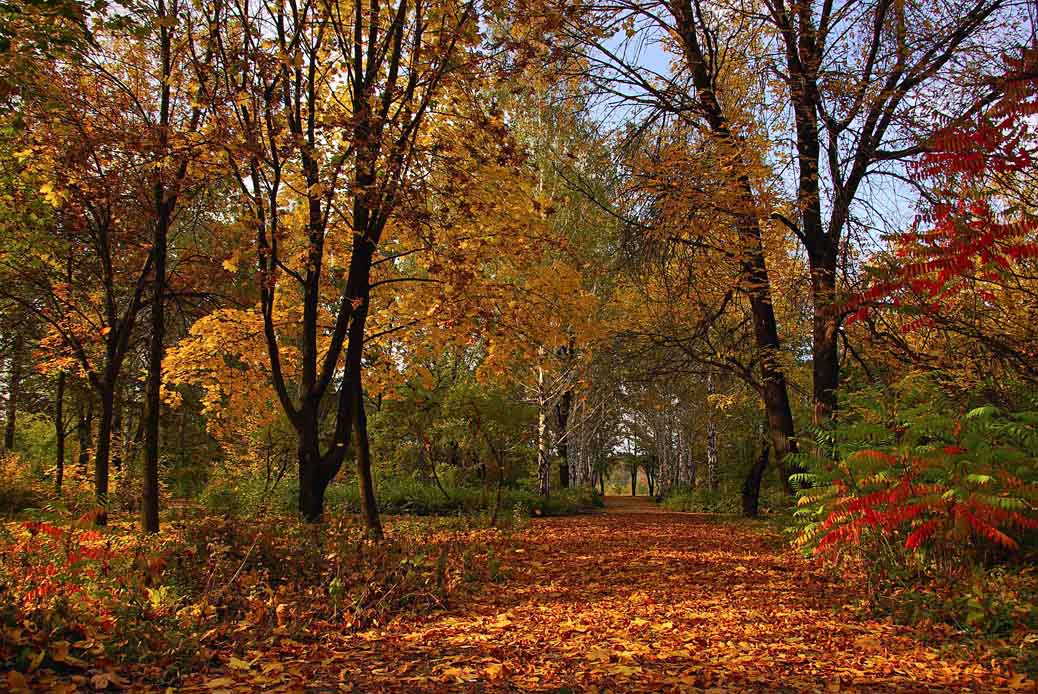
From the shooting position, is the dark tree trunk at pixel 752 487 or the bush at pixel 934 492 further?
the dark tree trunk at pixel 752 487

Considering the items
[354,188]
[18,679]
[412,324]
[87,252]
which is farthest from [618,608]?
[87,252]

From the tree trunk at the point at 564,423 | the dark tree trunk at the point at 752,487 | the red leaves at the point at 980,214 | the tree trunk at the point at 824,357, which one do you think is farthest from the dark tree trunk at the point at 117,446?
the red leaves at the point at 980,214

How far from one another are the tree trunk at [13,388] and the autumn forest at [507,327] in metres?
2.50

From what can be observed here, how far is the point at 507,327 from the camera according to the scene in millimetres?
8766

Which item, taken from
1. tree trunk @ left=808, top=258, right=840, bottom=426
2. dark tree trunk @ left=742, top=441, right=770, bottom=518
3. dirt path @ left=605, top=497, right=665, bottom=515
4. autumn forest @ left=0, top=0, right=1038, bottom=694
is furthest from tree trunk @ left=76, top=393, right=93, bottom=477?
tree trunk @ left=808, top=258, right=840, bottom=426

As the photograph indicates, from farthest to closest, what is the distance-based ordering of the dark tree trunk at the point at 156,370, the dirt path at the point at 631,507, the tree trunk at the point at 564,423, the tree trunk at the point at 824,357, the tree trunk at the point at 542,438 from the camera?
the dirt path at the point at 631,507 → the tree trunk at the point at 564,423 → the tree trunk at the point at 542,438 → the tree trunk at the point at 824,357 → the dark tree trunk at the point at 156,370

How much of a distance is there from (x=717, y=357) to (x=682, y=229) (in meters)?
4.12

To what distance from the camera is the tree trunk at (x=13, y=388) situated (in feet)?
51.4

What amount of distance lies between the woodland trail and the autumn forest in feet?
0.11

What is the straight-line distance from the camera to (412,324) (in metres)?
9.40

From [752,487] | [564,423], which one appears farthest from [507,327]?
[564,423]

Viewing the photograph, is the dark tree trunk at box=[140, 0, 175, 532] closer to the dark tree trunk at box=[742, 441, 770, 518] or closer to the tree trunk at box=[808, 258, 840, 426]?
the tree trunk at box=[808, 258, 840, 426]

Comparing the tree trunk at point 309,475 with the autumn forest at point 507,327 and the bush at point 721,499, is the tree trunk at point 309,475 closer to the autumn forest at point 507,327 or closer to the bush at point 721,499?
the autumn forest at point 507,327

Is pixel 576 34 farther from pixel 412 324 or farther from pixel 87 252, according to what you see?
pixel 87 252
